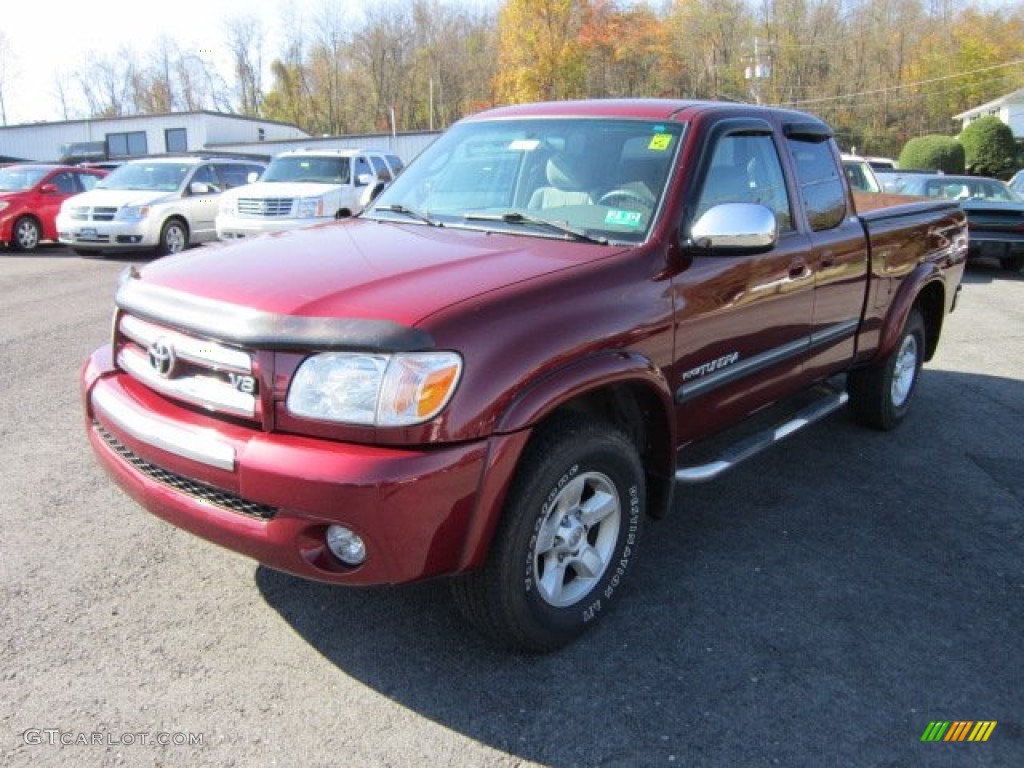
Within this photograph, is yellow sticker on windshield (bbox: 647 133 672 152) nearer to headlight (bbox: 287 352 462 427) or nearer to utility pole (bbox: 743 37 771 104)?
headlight (bbox: 287 352 462 427)

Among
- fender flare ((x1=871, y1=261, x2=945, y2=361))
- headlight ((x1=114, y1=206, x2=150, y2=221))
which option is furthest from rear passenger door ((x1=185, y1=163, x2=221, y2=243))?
fender flare ((x1=871, y1=261, x2=945, y2=361))

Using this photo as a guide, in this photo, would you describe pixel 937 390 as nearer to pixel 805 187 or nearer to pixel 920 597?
pixel 805 187

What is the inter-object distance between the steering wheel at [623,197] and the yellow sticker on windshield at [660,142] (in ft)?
0.85

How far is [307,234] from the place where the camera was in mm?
3701

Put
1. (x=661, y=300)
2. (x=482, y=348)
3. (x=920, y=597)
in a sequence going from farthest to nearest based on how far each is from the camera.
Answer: (x=920, y=597) → (x=661, y=300) → (x=482, y=348)

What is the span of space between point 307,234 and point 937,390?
5443 mm

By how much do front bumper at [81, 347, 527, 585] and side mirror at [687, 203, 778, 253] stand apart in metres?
1.22

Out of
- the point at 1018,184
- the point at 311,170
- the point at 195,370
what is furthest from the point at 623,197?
the point at 1018,184

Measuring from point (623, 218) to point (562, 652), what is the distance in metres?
1.72

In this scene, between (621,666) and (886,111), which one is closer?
(621,666)

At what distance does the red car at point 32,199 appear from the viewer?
15094 millimetres

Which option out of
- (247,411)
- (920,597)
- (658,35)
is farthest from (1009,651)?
(658,35)

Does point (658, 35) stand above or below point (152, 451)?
above
